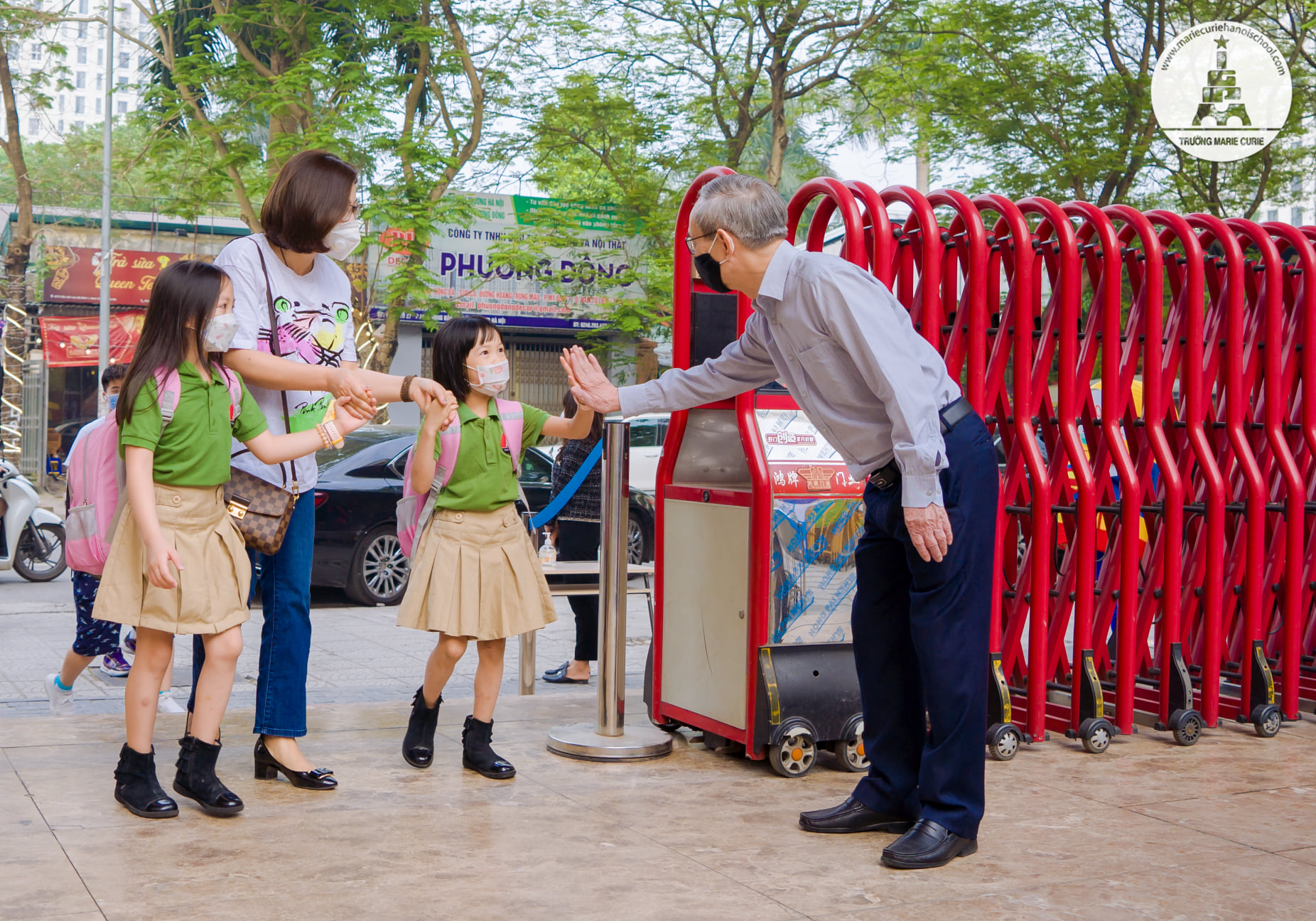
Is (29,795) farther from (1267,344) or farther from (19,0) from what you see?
(19,0)

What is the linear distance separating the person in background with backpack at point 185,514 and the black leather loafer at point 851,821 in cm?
163

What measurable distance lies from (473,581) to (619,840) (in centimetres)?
103

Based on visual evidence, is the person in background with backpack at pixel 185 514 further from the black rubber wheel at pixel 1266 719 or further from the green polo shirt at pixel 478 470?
the black rubber wheel at pixel 1266 719

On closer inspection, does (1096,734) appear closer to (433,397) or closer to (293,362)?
(433,397)

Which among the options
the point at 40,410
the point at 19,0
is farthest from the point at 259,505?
the point at 40,410

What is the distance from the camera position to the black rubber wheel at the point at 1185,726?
4824mm

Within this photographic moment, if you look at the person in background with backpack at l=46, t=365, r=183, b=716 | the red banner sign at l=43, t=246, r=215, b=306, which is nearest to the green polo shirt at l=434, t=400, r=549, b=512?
the person in background with backpack at l=46, t=365, r=183, b=716

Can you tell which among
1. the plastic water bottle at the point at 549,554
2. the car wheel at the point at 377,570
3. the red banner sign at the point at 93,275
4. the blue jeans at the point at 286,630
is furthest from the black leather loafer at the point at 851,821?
the red banner sign at the point at 93,275

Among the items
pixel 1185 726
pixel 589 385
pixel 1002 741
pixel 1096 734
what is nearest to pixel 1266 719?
pixel 1185 726

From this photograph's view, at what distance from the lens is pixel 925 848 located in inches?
131

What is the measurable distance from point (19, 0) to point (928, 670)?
22.0 metres

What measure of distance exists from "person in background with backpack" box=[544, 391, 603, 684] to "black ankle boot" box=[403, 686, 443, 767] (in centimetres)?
204

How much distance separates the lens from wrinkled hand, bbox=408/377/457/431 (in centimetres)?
380

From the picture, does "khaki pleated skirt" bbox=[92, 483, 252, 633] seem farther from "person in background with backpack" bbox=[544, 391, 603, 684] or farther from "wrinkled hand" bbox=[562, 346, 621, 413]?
"person in background with backpack" bbox=[544, 391, 603, 684]
